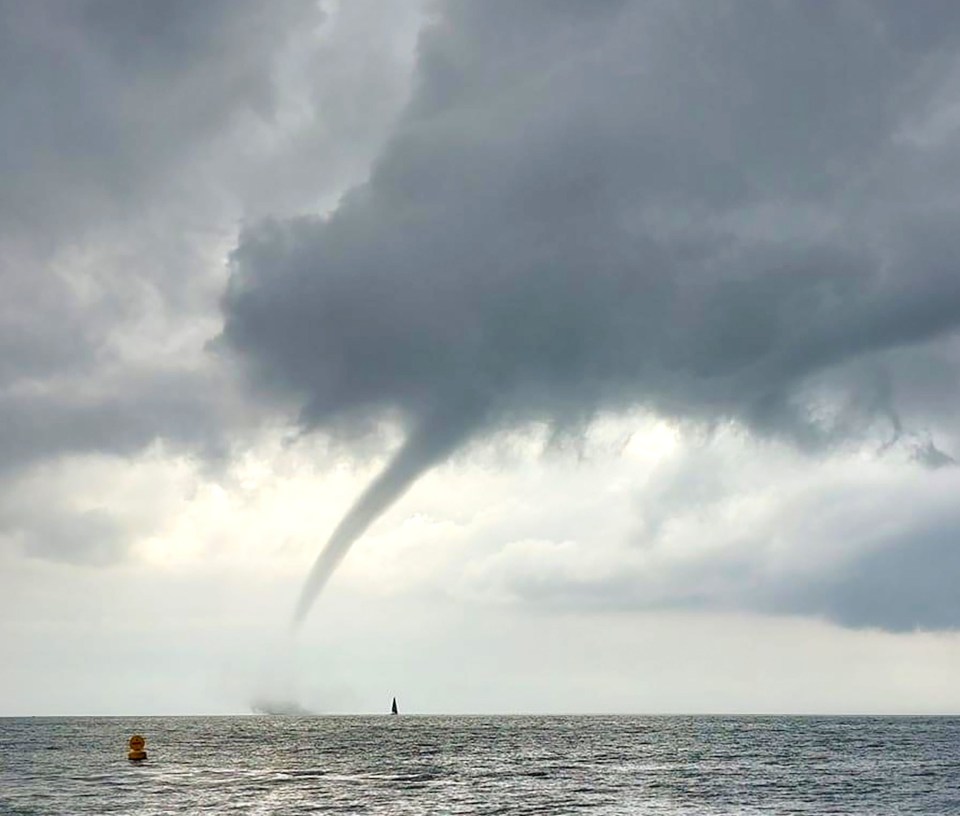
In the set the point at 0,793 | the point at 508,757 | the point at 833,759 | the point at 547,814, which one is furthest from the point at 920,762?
the point at 0,793

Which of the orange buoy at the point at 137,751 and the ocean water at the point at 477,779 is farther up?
the orange buoy at the point at 137,751

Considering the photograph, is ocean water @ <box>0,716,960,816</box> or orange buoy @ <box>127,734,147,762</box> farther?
orange buoy @ <box>127,734,147,762</box>

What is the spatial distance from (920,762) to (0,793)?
321ft

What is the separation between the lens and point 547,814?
6706cm

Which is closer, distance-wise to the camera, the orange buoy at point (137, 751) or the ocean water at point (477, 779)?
the ocean water at point (477, 779)

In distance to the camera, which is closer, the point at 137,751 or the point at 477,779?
the point at 477,779

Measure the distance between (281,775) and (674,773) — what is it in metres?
37.9

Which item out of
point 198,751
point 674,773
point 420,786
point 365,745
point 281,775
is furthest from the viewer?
point 365,745

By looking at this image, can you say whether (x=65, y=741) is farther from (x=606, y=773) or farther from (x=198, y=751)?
(x=606, y=773)

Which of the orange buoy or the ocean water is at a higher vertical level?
the orange buoy

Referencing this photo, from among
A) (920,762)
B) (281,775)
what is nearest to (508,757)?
(281,775)

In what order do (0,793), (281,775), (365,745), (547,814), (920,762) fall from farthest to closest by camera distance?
1. (365,745)
2. (920,762)
3. (281,775)
4. (0,793)
5. (547,814)

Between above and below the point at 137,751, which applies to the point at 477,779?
below

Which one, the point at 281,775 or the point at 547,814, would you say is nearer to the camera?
the point at 547,814
